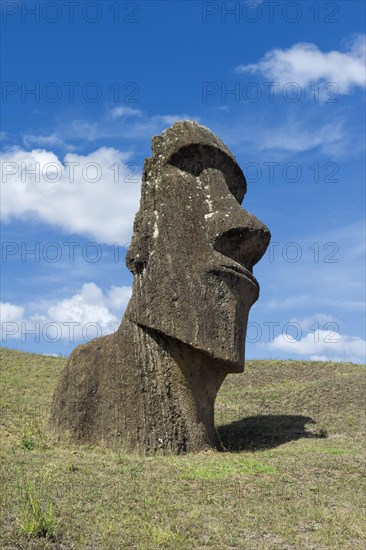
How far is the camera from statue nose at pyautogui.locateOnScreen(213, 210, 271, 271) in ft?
38.7

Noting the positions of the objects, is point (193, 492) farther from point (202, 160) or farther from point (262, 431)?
point (262, 431)

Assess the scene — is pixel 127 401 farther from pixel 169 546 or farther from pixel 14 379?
pixel 14 379

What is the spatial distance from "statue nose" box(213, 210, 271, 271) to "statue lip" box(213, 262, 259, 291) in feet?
0.81

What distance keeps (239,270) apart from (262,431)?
14.3ft

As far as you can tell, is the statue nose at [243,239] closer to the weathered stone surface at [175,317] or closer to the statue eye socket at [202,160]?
the weathered stone surface at [175,317]

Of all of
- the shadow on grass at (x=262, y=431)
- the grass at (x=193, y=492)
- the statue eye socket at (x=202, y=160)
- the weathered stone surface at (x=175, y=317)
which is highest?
the statue eye socket at (x=202, y=160)

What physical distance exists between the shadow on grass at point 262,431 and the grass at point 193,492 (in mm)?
22

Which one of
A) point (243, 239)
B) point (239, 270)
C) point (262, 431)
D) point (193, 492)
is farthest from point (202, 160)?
point (193, 492)

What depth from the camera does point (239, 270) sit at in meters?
11.8

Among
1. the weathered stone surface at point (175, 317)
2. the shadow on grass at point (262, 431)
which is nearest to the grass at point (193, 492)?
the shadow on grass at point (262, 431)

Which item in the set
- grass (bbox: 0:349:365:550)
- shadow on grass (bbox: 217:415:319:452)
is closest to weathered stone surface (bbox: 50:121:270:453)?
grass (bbox: 0:349:365:550)

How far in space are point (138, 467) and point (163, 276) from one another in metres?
3.24

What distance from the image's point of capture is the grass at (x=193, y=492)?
688cm

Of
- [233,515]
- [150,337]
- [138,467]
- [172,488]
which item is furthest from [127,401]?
[233,515]
